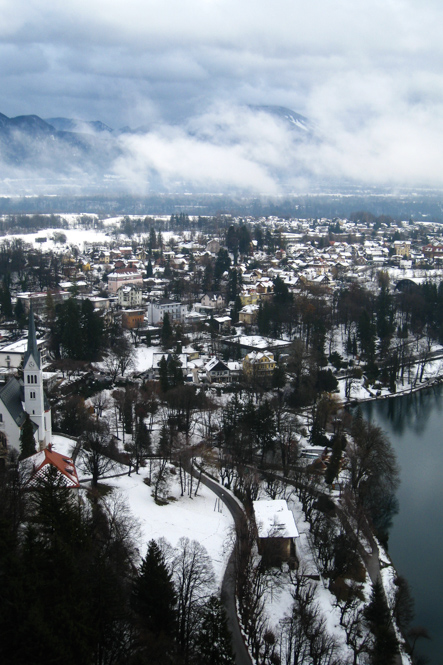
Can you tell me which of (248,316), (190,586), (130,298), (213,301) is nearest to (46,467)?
(190,586)

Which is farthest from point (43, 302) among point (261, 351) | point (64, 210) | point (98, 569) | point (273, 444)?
point (64, 210)

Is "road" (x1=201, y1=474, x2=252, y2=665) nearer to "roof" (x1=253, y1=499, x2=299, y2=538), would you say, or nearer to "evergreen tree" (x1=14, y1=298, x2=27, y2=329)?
"roof" (x1=253, y1=499, x2=299, y2=538)

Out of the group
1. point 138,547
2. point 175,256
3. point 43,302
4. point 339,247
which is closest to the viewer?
point 138,547

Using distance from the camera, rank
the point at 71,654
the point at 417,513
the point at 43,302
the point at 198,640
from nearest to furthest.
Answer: the point at 71,654 → the point at 198,640 → the point at 417,513 → the point at 43,302

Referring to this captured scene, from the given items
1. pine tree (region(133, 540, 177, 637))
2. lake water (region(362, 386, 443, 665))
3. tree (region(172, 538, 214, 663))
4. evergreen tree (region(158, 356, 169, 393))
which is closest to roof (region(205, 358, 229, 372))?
evergreen tree (region(158, 356, 169, 393))

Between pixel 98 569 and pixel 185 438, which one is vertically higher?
pixel 98 569

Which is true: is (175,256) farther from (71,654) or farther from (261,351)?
(71,654)

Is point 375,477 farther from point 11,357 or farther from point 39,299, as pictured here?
point 39,299

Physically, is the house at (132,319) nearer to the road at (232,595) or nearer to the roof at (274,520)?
the road at (232,595)
